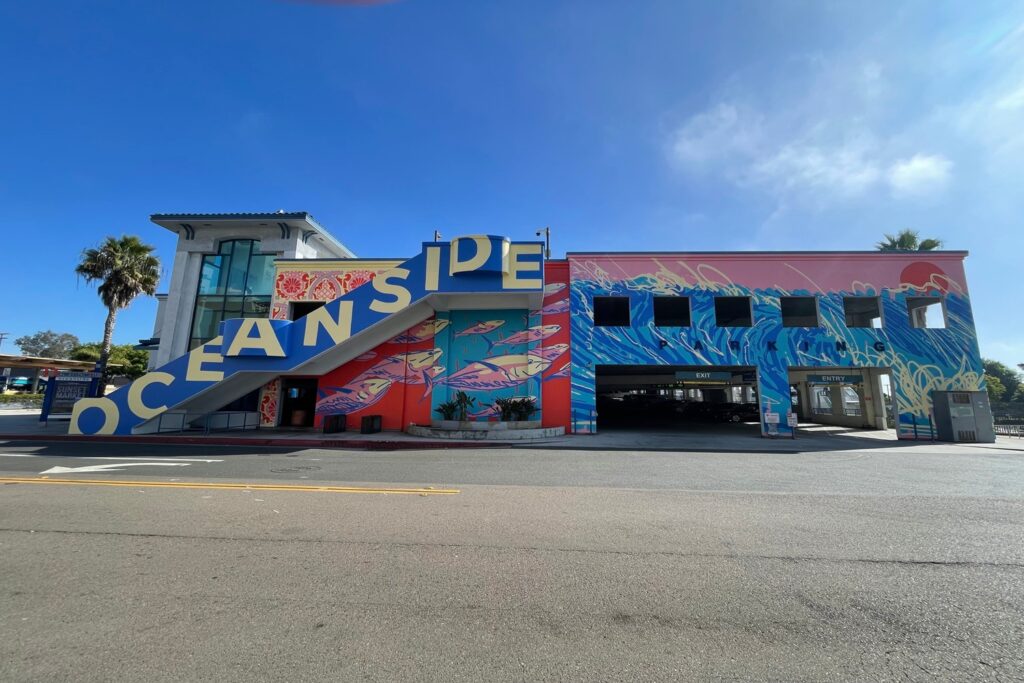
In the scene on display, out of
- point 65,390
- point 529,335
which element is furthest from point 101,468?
point 65,390

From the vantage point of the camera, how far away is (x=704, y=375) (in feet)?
69.9

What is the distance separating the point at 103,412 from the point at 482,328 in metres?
14.8

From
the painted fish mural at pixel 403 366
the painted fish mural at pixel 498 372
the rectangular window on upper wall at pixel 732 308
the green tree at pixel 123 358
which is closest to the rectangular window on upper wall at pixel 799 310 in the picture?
the rectangular window on upper wall at pixel 732 308

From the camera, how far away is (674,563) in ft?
14.2

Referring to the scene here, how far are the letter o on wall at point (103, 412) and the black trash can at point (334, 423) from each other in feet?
24.2

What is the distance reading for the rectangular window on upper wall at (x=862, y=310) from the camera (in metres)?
19.9

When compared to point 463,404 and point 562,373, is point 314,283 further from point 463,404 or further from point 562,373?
point 562,373

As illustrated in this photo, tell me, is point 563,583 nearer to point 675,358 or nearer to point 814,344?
point 675,358

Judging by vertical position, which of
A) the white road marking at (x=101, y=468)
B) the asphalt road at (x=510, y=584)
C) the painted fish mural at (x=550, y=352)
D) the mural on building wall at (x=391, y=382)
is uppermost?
the painted fish mural at (x=550, y=352)

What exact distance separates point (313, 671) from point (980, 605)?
516 cm

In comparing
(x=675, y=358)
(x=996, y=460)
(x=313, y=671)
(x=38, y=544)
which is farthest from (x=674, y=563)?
(x=675, y=358)

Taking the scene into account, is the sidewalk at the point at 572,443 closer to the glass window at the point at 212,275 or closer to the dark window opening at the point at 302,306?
the dark window opening at the point at 302,306

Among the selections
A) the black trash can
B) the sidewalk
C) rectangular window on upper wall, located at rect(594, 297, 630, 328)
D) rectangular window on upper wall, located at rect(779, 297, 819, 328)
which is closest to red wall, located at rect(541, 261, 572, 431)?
the sidewalk

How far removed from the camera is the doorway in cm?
2012
